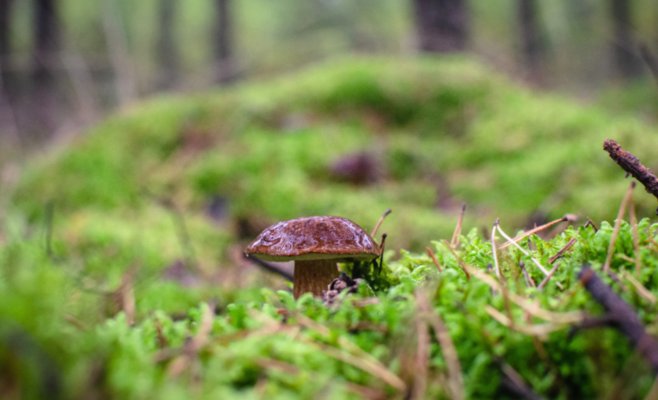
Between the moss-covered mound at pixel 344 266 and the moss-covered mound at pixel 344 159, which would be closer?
the moss-covered mound at pixel 344 266

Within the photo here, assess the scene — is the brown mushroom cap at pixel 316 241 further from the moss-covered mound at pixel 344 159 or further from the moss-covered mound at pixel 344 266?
the moss-covered mound at pixel 344 159

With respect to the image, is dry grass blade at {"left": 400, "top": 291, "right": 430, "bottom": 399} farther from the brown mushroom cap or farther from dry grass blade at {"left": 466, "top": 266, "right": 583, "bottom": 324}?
the brown mushroom cap

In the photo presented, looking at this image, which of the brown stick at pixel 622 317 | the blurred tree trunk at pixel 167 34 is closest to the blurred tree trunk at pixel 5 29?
the blurred tree trunk at pixel 167 34

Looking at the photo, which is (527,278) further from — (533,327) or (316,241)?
(316,241)

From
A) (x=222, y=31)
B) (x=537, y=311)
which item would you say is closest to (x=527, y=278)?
(x=537, y=311)

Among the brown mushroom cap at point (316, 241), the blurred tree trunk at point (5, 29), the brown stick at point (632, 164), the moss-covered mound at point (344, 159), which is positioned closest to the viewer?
the brown stick at point (632, 164)

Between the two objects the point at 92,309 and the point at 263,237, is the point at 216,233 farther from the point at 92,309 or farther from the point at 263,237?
the point at 92,309
